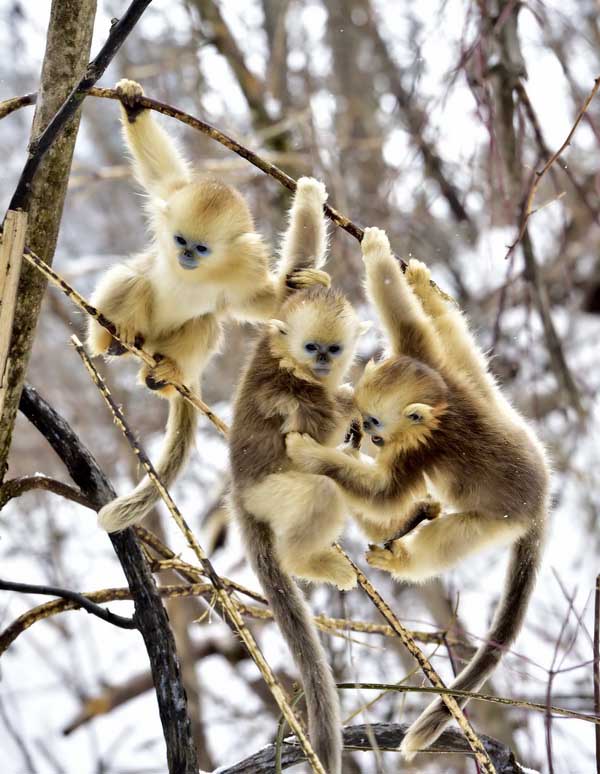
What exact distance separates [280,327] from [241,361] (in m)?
4.10

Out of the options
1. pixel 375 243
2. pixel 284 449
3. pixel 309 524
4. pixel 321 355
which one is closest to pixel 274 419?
pixel 284 449

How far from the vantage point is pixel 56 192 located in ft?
7.37

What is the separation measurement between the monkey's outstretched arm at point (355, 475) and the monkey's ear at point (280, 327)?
11.9 inches

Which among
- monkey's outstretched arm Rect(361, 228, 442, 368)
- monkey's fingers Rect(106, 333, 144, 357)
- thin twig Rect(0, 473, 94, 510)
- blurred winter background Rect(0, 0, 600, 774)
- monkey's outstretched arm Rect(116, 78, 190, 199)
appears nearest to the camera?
thin twig Rect(0, 473, 94, 510)

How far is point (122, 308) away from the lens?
3.38 meters

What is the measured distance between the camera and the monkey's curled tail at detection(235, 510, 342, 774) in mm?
2033

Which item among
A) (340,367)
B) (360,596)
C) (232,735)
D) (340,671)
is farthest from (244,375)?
(232,735)

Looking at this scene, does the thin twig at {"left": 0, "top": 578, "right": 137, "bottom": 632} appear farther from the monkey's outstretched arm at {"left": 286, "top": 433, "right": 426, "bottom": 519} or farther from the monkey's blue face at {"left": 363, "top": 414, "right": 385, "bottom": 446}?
the monkey's blue face at {"left": 363, "top": 414, "right": 385, "bottom": 446}

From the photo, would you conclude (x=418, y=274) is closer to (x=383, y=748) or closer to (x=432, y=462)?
(x=432, y=462)

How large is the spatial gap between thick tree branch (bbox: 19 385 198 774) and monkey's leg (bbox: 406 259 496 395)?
110 cm

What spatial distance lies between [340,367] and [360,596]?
4.96 meters

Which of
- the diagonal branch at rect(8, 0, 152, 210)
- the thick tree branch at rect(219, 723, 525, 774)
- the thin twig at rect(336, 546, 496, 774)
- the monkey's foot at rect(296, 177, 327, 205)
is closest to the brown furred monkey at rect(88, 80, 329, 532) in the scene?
the monkey's foot at rect(296, 177, 327, 205)

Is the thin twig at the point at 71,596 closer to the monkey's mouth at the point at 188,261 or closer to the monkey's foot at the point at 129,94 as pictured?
Result: the monkey's mouth at the point at 188,261

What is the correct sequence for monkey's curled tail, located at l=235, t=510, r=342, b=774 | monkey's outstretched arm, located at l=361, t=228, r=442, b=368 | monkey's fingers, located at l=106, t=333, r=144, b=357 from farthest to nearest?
monkey's fingers, located at l=106, t=333, r=144, b=357
monkey's outstretched arm, located at l=361, t=228, r=442, b=368
monkey's curled tail, located at l=235, t=510, r=342, b=774
